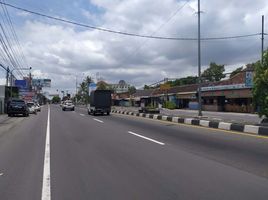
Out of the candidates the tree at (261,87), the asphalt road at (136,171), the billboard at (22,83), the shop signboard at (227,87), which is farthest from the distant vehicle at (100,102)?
the billboard at (22,83)

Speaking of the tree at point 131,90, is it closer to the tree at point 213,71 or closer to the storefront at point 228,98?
the tree at point 213,71

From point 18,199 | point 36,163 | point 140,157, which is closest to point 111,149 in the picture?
point 140,157

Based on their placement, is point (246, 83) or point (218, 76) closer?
point (246, 83)

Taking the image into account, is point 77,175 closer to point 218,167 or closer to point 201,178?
point 201,178

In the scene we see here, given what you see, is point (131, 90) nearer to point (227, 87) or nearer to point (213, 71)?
point (213, 71)

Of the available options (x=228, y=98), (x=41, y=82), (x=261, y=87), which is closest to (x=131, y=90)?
(x=41, y=82)

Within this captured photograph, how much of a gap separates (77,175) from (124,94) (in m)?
145

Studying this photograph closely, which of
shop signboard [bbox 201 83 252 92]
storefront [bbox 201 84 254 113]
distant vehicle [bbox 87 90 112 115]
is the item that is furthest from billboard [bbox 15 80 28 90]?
distant vehicle [bbox 87 90 112 115]

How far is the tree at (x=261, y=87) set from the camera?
78.5 feet

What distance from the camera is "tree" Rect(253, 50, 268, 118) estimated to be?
78.5ft

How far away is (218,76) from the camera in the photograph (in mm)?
112625

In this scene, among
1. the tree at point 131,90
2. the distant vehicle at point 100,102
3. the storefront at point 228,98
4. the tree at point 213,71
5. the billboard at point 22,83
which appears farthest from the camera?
the tree at point 131,90

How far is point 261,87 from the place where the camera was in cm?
2428

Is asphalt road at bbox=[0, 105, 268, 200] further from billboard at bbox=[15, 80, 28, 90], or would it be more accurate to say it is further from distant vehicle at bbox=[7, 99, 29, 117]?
billboard at bbox=[15, 80, 28, 90]
